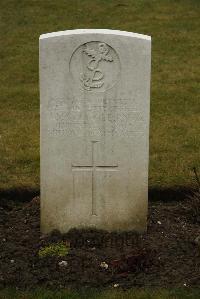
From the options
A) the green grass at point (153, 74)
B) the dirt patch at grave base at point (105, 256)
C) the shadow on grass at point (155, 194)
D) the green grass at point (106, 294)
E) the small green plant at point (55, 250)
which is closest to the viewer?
the green grass at point (106, 294)

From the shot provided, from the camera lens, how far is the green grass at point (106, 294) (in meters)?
4.61

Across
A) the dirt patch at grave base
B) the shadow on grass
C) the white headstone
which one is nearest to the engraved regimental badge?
the white headstone

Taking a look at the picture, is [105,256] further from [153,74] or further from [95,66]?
[153,74]

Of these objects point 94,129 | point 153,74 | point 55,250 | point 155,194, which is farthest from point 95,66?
point 153,74

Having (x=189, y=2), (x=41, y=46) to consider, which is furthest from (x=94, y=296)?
(x=189, y=2)

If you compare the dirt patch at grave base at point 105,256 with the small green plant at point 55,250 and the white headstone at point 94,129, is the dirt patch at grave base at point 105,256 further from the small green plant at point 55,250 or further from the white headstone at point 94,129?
the white headstone at point 94,129

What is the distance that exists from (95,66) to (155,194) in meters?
1.84

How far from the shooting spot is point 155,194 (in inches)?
259

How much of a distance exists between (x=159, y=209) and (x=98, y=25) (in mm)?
7818

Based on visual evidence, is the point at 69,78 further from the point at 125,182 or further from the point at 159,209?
the point at 159,209

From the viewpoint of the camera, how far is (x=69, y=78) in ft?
17.4

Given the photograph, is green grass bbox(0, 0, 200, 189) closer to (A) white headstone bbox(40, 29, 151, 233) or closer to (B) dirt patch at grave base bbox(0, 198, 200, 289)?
(B) dirt patch at grave base bbox(0, 198, 200, 289)

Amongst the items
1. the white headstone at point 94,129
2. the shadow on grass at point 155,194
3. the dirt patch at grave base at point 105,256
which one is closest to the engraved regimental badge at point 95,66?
the white headstone at point 94,129

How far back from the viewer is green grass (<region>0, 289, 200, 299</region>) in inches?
182
